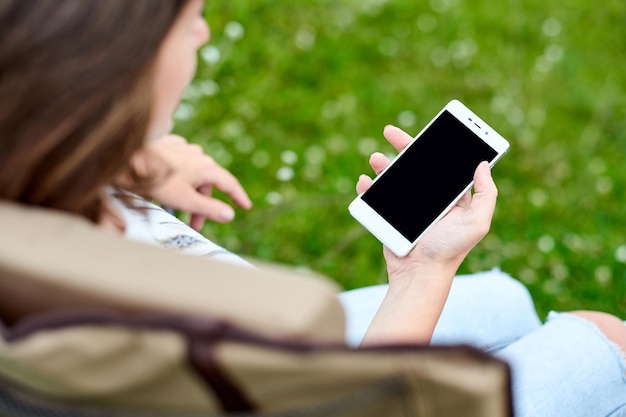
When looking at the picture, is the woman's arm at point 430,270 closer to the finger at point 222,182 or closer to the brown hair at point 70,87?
the finger at point 222,182

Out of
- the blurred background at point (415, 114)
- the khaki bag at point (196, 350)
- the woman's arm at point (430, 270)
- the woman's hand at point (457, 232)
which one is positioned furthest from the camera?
the blurred background at point (415, 114)

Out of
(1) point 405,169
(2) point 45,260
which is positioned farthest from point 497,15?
(2) point 45,260

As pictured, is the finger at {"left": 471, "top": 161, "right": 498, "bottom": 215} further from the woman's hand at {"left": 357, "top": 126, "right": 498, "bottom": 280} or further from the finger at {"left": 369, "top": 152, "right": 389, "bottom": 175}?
the finger at {"left": 369, "top": 152, "right": 389, "bottom": 175}

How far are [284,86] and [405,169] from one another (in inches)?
58.1

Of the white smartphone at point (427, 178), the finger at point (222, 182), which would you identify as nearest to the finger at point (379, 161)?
the white smartphone at point (427, 178)

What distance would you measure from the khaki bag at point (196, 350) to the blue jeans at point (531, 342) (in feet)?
2.14

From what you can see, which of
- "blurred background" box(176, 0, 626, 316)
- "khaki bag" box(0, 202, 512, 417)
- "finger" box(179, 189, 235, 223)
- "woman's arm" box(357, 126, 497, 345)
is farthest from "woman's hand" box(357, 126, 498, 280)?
"blurred background" box(176, 0, 626, 316)

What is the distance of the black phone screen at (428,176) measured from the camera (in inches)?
63.6

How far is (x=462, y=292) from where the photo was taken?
1715 millimetres

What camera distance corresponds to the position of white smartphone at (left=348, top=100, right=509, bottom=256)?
161 centimetres

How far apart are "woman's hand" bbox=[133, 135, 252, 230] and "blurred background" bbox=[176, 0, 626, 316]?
0.83m

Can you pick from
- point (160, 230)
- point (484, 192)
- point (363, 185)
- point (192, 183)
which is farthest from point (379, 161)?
point (160, 230)

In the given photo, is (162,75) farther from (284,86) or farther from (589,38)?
(589,38)

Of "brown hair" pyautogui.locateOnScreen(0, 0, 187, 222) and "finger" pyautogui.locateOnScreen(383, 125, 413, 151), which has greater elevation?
"brown hair" pyautogui.locateOnScreen(0, 0, 187, 222)
